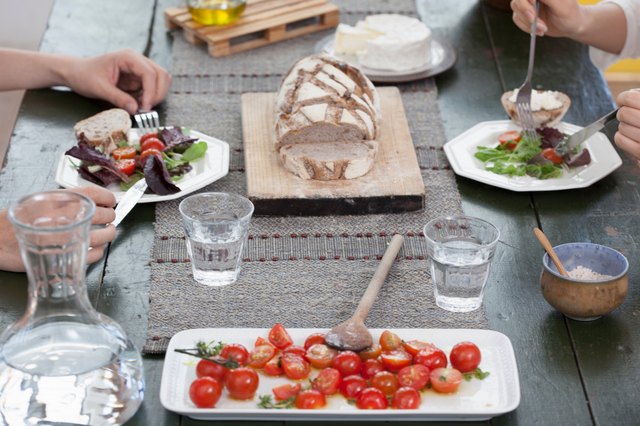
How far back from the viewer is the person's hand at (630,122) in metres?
2.17

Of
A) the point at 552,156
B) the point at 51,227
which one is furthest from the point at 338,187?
the point at 51,227

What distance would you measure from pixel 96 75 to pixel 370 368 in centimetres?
133

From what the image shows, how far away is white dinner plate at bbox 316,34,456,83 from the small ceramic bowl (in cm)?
100

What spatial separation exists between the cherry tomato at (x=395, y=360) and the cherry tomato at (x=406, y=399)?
0.24ft

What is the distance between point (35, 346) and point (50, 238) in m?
0.20

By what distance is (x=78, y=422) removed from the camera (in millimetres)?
1473

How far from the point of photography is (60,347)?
4.80 ft

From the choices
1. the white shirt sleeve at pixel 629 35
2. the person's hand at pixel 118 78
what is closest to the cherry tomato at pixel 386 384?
the person's hand at pixel 118 78

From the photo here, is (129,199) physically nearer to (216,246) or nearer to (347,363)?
(216,246)

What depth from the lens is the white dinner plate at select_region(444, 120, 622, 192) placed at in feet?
7.34

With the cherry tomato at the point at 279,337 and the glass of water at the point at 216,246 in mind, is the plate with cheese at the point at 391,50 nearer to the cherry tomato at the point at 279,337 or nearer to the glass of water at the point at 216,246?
the glass of water at the point at 216,246

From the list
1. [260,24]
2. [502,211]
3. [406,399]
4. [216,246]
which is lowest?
[260,24]

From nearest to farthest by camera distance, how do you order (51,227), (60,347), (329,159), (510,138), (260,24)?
(51,227) → (60,347) → (329,159) → (510,138) → (260,24)

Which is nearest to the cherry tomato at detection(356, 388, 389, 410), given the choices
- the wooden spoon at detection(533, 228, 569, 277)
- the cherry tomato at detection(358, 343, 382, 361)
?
the cherry tomato at detection(358, 343, 382, 361)
